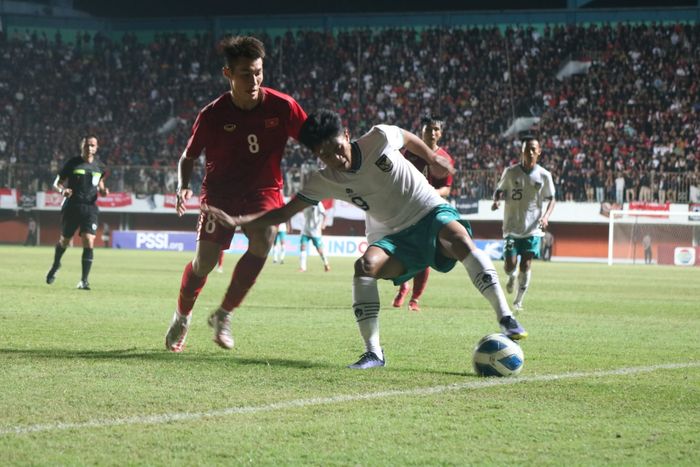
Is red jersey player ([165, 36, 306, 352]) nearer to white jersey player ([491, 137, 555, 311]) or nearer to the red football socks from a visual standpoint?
the red football socks

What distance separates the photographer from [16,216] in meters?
51.2

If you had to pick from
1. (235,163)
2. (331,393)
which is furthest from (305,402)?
(235,163)

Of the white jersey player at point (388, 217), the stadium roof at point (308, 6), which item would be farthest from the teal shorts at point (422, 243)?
the stadium roof at point (308, 6)

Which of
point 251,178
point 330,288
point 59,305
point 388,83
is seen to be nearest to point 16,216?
point 388,83

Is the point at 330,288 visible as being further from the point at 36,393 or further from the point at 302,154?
the point at 302,154

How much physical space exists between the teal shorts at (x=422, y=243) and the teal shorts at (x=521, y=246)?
7740 mm

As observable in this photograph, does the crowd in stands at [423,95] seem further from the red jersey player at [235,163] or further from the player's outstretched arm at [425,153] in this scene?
the player's outstretched arm at [425,153]

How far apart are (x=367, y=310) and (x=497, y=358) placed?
42.2 inches

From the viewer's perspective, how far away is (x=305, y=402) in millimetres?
5562

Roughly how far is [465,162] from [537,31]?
1023 centimetres

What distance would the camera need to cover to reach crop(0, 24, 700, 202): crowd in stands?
136 ft

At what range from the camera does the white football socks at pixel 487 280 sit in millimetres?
6953

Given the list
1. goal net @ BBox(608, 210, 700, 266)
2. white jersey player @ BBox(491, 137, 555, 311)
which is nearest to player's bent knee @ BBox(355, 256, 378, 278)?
white jersey player @ BBox(491, 137, 555, 311)

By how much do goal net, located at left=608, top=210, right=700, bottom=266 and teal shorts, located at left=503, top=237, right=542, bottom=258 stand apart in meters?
24.0
